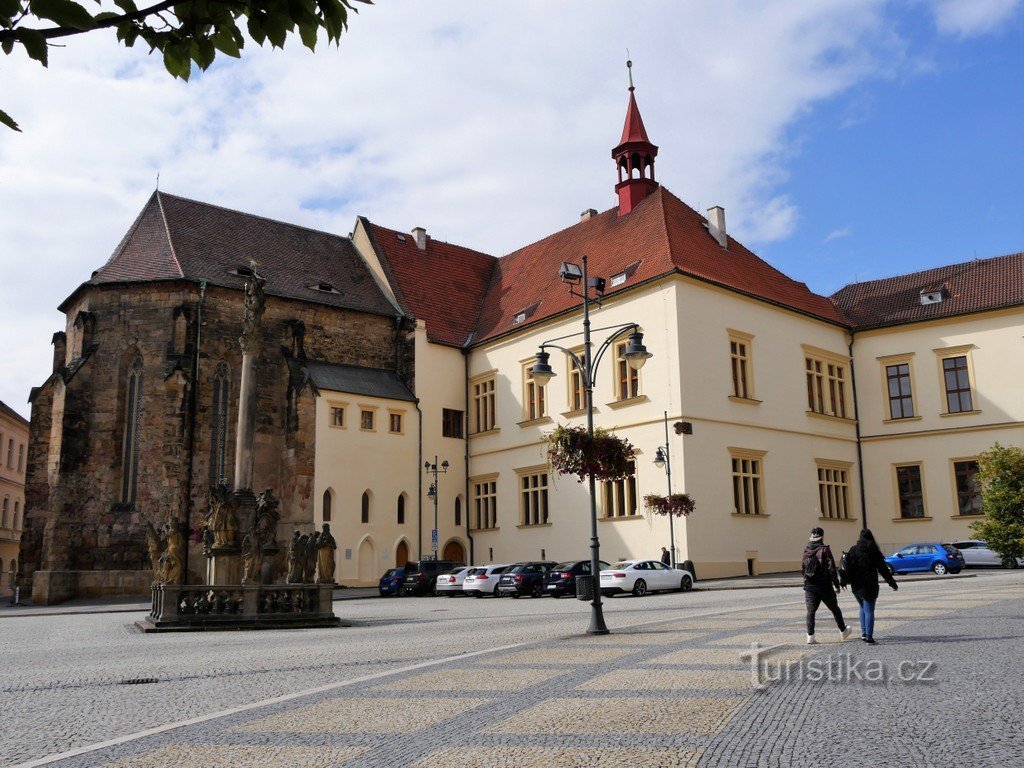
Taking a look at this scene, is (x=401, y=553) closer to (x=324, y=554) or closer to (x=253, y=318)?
(x=324, y=554)

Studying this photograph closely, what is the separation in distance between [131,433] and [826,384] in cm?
2901

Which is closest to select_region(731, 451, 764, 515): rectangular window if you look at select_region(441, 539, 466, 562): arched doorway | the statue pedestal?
select_region(441, 539, 466, 562): arched doorway

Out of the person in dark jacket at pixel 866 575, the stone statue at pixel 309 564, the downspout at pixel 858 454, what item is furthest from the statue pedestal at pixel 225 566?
the downspout at pixel 858 454

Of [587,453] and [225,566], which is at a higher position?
[587,453]

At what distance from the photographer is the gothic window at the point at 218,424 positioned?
3675cm

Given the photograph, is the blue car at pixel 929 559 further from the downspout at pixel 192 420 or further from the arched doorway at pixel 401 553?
the downspout at pixel 192 420

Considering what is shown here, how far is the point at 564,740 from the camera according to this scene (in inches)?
253

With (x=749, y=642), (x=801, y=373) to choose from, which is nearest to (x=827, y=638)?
(x=749, y=642)

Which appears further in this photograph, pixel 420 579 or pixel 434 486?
pixel 434 486

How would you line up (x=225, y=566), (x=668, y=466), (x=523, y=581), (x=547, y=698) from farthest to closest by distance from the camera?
(x=668, y=466) → (x=523, y=581) → (x=225, y=566) → (x=547, y=698)

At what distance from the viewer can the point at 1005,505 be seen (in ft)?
82.5

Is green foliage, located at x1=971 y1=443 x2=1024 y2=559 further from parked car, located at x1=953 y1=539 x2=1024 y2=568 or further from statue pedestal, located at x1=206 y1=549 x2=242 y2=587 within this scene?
statue pedestal, located at x1=206 y1=549 x2=242 y2=587

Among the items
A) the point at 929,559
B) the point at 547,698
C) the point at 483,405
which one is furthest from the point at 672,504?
the point at 547,698

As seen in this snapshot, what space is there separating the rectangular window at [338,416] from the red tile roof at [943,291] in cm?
2314
